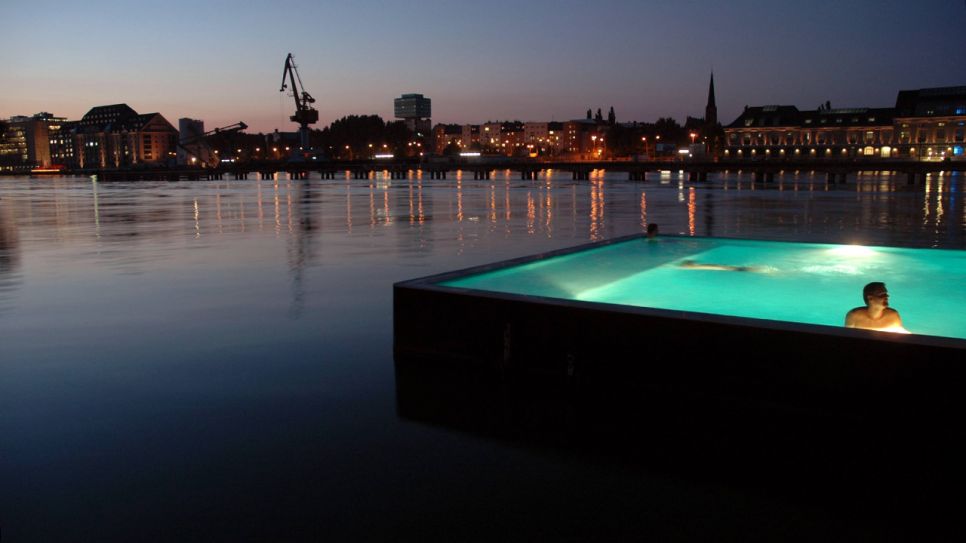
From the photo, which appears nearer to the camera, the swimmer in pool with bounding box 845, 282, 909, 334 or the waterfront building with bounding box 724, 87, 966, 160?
the swimmer in pool with bounding box 845, 282, 909, 334

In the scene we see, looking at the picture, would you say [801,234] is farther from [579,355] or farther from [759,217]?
[579,355]

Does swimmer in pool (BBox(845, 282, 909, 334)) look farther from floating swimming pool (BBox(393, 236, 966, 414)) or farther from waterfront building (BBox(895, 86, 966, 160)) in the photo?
waterfront building (BBox(895, 86, 966, 160))

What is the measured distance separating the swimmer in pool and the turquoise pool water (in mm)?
1208

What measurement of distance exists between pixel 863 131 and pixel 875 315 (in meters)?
142

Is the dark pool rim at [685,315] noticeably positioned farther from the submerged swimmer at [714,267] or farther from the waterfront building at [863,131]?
the waterfront building at [863,131]

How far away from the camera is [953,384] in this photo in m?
6.13

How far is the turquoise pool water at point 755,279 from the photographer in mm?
9914

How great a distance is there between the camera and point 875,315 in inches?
295

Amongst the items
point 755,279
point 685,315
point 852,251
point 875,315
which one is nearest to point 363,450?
point 685,315

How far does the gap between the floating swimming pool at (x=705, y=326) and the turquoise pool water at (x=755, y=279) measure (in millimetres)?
37

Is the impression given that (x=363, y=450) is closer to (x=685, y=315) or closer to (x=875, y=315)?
(x=685, y=315)

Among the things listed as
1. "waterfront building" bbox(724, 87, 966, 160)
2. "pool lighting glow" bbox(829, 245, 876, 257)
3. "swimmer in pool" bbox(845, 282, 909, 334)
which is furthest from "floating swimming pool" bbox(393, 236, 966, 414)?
"waterfront building" bbox(724, 87, 966, 160)

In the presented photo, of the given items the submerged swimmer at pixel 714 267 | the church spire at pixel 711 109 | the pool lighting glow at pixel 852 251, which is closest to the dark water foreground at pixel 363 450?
the submerged swimmer at pixel 714 267

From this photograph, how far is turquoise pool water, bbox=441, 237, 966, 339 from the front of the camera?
9.91 metres
